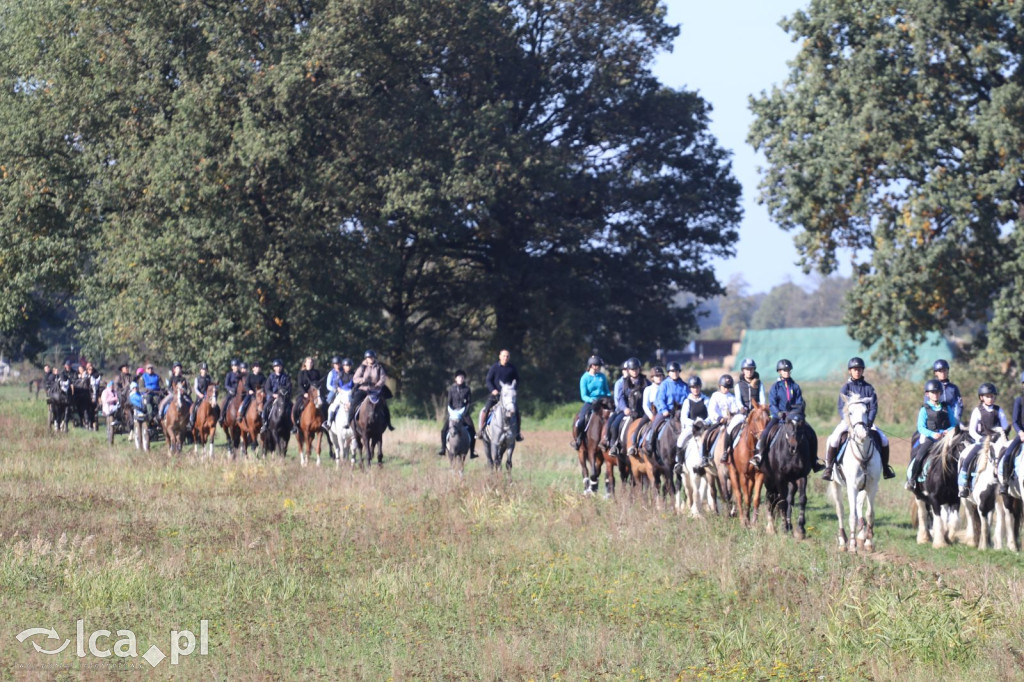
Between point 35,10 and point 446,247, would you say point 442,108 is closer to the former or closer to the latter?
point 446,247

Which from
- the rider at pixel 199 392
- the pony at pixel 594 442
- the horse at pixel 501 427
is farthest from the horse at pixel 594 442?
the rider at pixel 199 392

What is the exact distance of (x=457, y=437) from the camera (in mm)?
22766

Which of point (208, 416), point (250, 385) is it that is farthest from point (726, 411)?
point (208, 416)

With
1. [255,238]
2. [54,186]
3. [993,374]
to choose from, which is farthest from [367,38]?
[993,374]

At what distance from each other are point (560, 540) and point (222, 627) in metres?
4.79

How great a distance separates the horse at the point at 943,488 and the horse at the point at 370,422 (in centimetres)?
1096

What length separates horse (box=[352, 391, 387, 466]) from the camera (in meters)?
23.9

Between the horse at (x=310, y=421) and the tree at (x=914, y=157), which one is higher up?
the tree at (x=914, y=157)

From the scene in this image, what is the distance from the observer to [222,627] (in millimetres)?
11227

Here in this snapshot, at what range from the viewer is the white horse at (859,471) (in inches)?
575

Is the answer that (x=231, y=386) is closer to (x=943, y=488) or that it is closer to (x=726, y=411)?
(x=726, y=411)

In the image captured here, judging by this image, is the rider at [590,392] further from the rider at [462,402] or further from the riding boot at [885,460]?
the riding boot at [885,460]

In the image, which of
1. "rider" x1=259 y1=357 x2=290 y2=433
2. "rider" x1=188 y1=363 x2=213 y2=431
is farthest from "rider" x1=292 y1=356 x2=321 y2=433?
"rider" x1=188 y1=363 x2=213 y2=431

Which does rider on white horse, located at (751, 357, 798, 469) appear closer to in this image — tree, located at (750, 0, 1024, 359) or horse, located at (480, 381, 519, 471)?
horse, located at (480, 381, 519, 471)
